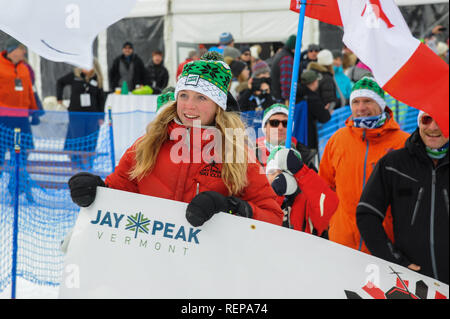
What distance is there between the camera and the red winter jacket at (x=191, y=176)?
9.71ft

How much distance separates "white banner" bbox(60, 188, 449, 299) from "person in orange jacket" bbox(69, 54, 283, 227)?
0.49 feet

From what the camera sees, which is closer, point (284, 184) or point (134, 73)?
point (284, 184)

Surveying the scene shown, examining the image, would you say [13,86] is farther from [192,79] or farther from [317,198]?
[192,79]

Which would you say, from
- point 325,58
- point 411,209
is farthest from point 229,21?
point 411,209

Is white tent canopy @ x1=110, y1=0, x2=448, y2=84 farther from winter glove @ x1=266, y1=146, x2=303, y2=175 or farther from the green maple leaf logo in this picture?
the green maple leaf logo

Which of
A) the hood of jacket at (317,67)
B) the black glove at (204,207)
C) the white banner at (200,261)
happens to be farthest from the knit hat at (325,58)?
the black glove at (204,207)

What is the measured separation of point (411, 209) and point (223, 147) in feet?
3.68

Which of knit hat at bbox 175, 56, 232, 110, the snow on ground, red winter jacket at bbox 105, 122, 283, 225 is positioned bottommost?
the snow on ground

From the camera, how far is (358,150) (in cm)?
455

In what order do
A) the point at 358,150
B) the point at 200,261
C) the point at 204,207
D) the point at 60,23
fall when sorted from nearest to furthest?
the point at 204,207, the point at 200,261, the point at 60,23, the point at 358,150

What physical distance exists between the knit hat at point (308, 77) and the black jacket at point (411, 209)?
15.7 ft

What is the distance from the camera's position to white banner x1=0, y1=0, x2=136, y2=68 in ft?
10.4

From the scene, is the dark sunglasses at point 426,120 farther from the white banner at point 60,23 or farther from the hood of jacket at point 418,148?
the white banner at point 60,23

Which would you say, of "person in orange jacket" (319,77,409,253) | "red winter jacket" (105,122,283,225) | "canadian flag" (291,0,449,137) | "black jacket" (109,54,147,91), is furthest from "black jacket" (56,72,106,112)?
"red winter jacket" (105,122,283,225)
